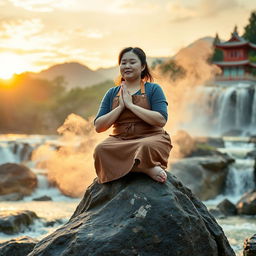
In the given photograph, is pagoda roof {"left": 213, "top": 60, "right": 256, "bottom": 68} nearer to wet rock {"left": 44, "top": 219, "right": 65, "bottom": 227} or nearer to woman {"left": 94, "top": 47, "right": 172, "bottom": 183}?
wet rock {"left": 44, "top": 219, "right": 65, "bottom": 227}

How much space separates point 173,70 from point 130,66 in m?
33.9

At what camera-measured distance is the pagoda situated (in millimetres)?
40922

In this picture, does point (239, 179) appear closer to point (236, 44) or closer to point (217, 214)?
point (217, 214)

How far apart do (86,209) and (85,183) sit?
11239 mm

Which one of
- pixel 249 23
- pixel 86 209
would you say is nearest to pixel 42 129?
pixel 249 23

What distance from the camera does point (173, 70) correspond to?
37.4 meters

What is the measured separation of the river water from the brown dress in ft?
15.4

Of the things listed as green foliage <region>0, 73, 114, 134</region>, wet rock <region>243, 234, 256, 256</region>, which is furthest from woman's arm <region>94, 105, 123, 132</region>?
green foliage <region>0, 73, 114, 134</region>

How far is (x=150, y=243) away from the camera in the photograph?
3.46 metres

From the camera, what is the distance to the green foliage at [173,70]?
37.3 m

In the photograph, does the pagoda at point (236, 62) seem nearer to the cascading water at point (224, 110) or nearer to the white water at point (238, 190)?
the cascading water at point (224, 110)

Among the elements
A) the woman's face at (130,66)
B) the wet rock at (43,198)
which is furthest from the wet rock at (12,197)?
the woman's face at (130,66)

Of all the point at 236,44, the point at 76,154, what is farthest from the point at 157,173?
the point at 236,44

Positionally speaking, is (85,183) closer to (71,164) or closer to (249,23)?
(71,164)
